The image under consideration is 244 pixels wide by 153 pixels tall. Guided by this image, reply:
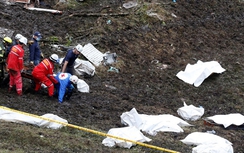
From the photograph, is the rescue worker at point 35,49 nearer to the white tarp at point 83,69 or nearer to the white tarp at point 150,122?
the white tarp at point 83,69

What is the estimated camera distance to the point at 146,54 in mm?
15859

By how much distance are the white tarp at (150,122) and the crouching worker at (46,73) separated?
A: 211 centimetres

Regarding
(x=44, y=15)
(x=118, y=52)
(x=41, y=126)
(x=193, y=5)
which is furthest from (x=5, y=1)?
(x=41, y=126)

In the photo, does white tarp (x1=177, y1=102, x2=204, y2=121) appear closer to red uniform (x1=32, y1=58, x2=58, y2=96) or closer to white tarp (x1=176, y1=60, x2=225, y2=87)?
white tarp (x1=176, y1=60, x2=225, y2=87)

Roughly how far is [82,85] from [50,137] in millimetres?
4030

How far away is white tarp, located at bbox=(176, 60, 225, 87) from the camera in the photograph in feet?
48.4

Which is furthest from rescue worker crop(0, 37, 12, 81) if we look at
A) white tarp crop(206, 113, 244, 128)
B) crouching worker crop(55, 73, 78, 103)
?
white tarp crop(206, 113, 244, 128)

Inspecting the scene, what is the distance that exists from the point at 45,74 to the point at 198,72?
6083mm

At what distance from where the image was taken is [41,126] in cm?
901

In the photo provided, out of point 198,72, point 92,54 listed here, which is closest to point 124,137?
point 92,54

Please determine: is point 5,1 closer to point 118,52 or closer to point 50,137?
point 118,52

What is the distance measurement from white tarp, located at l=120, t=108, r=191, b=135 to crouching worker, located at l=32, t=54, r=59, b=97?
2.11 m

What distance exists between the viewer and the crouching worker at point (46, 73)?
35.6 feet

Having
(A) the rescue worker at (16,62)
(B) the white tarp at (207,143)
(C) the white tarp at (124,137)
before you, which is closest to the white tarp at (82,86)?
(A) the rescue worker at (16,62)
